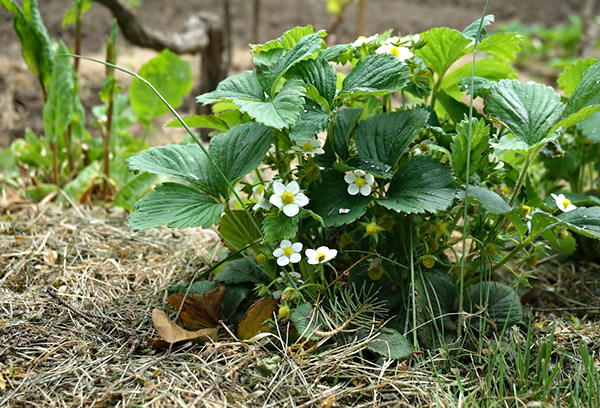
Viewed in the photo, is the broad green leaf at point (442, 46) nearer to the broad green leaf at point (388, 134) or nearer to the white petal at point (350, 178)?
the broad green leaf at point (388, 134)

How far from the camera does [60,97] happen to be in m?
1.88

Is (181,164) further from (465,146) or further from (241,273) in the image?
(465,146)

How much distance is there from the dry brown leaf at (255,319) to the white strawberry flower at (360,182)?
31cm

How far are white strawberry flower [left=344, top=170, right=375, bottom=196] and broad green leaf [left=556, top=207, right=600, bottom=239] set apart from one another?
0.40 metres

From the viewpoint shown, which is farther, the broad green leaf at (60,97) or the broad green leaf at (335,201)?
the broad green leaf at (60,97)

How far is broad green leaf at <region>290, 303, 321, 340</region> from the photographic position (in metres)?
1.11

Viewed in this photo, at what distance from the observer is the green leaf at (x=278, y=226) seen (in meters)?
1.07

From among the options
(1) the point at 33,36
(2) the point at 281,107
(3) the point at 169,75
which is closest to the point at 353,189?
(2) the point at 281,107

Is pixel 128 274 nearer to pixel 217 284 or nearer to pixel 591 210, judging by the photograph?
pixel 217 284

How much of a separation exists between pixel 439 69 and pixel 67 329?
1.06 m

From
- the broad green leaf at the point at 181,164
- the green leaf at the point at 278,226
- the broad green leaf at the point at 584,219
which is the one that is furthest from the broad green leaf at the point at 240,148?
the broad green leaf at the point at 584,219

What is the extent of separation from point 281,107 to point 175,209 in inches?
12.5

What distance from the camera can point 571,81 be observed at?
155 centimetres

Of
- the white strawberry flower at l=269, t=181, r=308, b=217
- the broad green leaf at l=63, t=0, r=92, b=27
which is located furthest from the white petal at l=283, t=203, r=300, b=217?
the broad green leaf at l=63, t=0, r=92, b=27
